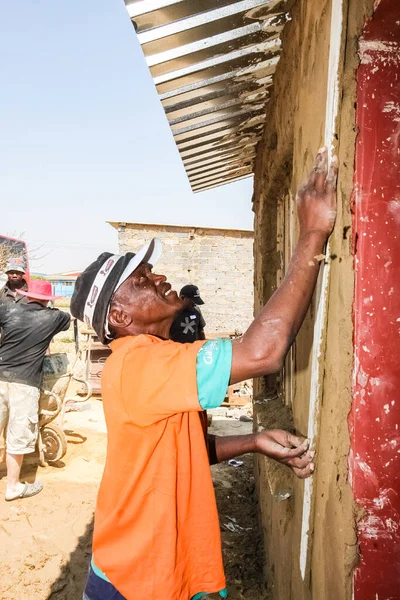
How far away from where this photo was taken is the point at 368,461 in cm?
112

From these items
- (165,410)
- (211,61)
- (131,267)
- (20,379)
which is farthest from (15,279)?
(165,410)

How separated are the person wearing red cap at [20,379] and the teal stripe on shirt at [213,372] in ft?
13.0

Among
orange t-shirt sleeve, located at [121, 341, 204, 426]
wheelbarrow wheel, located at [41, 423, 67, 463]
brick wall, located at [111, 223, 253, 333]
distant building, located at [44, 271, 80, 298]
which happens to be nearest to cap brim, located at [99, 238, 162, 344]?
orange t-shirt sleeve, located at [121, 341, 204, 426]

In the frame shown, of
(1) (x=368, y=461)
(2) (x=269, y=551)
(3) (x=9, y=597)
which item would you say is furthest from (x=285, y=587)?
(3) (x=9, y=597)

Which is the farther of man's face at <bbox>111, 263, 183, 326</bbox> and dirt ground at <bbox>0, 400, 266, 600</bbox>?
dirt ground at <bbox>0, 400, 266, 600</bbox>

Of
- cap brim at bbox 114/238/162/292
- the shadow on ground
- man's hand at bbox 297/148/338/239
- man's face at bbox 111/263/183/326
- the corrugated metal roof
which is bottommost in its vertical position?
the shadow on ground

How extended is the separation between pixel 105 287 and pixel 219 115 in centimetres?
209

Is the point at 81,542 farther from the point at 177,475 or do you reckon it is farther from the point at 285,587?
the point at 177,475

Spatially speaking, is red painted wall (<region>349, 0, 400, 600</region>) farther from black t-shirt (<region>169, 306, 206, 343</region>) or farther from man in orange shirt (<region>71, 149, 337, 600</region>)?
black t-shirt (<region>169, 306, 206, 343</region>)

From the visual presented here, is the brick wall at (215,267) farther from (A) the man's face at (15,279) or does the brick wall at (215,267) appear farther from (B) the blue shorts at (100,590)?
(B) the blue shorts at (100,590)

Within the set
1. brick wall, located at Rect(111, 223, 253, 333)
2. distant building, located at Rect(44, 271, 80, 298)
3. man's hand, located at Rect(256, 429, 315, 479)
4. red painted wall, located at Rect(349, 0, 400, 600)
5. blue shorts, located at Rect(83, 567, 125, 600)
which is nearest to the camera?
red painted wall, located at Rect(349, 0, 400, 600)

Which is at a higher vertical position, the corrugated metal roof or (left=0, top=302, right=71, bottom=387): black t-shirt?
the corrugated metal roof

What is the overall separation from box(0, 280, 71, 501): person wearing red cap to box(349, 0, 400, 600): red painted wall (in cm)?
431

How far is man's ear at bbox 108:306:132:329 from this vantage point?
169cm
